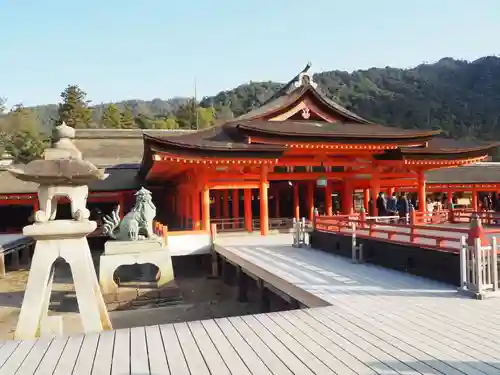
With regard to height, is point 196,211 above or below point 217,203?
below

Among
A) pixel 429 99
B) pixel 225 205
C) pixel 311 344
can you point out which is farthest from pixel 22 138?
pixel 429 99

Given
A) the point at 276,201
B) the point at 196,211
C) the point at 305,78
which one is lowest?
the point at 196,211

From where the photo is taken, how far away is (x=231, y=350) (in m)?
5.17

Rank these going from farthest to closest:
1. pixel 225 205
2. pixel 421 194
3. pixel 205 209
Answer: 1. pixel 225 205
2. pixel 421 194
3. pixel 205 209

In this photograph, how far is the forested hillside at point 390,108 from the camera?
65.4 meters

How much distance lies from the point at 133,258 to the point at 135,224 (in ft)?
3.55

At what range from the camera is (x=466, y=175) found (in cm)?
3012

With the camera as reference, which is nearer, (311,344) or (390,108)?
(311,344)

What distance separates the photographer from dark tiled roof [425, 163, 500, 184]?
28.9 m

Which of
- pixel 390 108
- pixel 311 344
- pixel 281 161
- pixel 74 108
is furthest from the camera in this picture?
pixel 390 108

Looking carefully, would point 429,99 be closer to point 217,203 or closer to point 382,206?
point 217,203

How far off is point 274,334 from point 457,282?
4309 mm

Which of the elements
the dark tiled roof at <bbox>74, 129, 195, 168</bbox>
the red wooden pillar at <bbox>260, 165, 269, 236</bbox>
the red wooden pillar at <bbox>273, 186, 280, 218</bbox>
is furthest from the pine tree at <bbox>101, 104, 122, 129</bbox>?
the red wooden pillar at <bbox>260, 165, 269, 236</bbox>

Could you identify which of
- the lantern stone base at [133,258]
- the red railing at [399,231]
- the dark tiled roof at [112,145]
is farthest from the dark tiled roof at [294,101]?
the dark tiled roof at [112,145]
